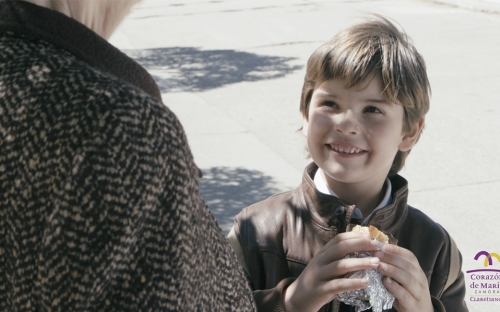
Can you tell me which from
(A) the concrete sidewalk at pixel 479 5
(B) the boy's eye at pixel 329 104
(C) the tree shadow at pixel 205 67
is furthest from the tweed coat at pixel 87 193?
(A) the concrete sidewalk at pixel 479 5

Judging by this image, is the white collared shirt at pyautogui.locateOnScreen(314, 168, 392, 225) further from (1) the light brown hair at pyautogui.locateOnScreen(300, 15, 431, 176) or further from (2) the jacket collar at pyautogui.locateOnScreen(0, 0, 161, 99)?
(2) the jacket collar at pyautogui.locateOnScreen(0, 0, 161, 99)

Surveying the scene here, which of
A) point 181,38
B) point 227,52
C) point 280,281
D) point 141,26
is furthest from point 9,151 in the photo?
point 141,26

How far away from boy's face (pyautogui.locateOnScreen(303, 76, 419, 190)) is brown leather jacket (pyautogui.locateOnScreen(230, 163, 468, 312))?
10 cm

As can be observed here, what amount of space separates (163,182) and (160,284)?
0.51ft

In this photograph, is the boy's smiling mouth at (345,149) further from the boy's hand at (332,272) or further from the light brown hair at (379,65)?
the boy's hand at (332,272)

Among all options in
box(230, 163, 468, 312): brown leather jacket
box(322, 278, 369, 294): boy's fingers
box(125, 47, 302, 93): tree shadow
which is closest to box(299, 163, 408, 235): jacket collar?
box(230, 163, 468, 312): brown leather jacket

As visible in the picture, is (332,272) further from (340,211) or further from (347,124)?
(347,124)

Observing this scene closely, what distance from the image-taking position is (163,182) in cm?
107

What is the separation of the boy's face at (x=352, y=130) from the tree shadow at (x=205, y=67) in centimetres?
668

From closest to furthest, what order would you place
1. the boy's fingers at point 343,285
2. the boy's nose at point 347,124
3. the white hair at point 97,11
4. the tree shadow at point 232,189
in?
the white hair at point 97,11 < the boy's fingers at point 343,285 < the boy's nose at point 347,124 < the tree shadow at point 232,189

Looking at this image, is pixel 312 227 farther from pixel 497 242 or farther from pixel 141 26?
pixel 141 26

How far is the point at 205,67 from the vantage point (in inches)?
389

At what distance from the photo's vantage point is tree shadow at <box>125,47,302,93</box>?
355 inches

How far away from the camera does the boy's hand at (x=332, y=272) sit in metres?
1.67
